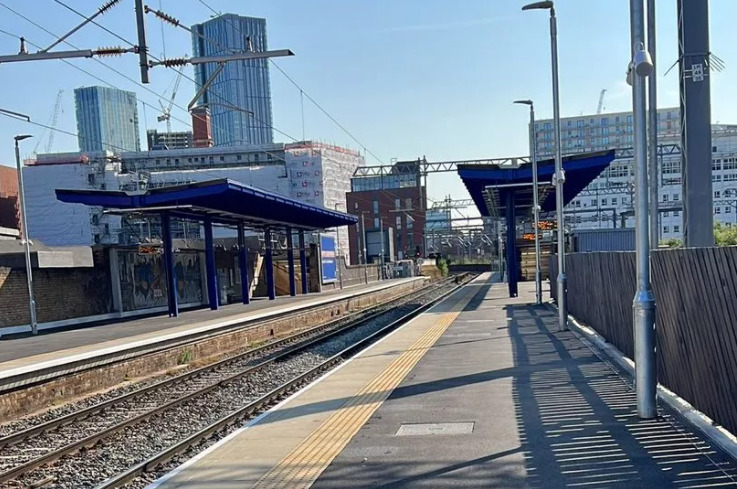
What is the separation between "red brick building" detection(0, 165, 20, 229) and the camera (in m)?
56.2

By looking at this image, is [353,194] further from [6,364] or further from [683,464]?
[683,464]

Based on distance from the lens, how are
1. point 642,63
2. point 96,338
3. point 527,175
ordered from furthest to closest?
point 527,175 < point 96,338 < point 642,63

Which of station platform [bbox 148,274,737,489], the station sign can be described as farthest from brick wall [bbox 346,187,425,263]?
station platform [bbox 148,274,737,489]

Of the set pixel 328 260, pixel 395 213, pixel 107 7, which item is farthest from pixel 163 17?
pixel 395 213

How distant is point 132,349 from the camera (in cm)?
1543

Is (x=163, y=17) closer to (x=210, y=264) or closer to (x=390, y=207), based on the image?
(x=210, y=264)

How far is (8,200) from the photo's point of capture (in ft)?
188

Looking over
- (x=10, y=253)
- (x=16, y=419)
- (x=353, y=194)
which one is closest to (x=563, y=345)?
(x=16, y=419)

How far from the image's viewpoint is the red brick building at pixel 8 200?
56.2 meters

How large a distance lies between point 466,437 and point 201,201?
20122 mm

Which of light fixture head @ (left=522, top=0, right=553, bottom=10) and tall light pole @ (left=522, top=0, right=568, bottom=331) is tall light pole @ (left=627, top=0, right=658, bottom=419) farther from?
light fixture head @ (left=522, top=0, right=553, bottom=10)

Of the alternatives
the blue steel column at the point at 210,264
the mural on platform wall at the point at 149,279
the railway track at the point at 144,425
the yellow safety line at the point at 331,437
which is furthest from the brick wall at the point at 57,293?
the yellow safety line at the point at 331,437

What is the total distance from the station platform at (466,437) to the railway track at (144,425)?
108 centimetres

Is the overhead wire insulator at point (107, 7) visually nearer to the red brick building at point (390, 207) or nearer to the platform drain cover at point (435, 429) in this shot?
the platform drain cover at point (435, 429)
